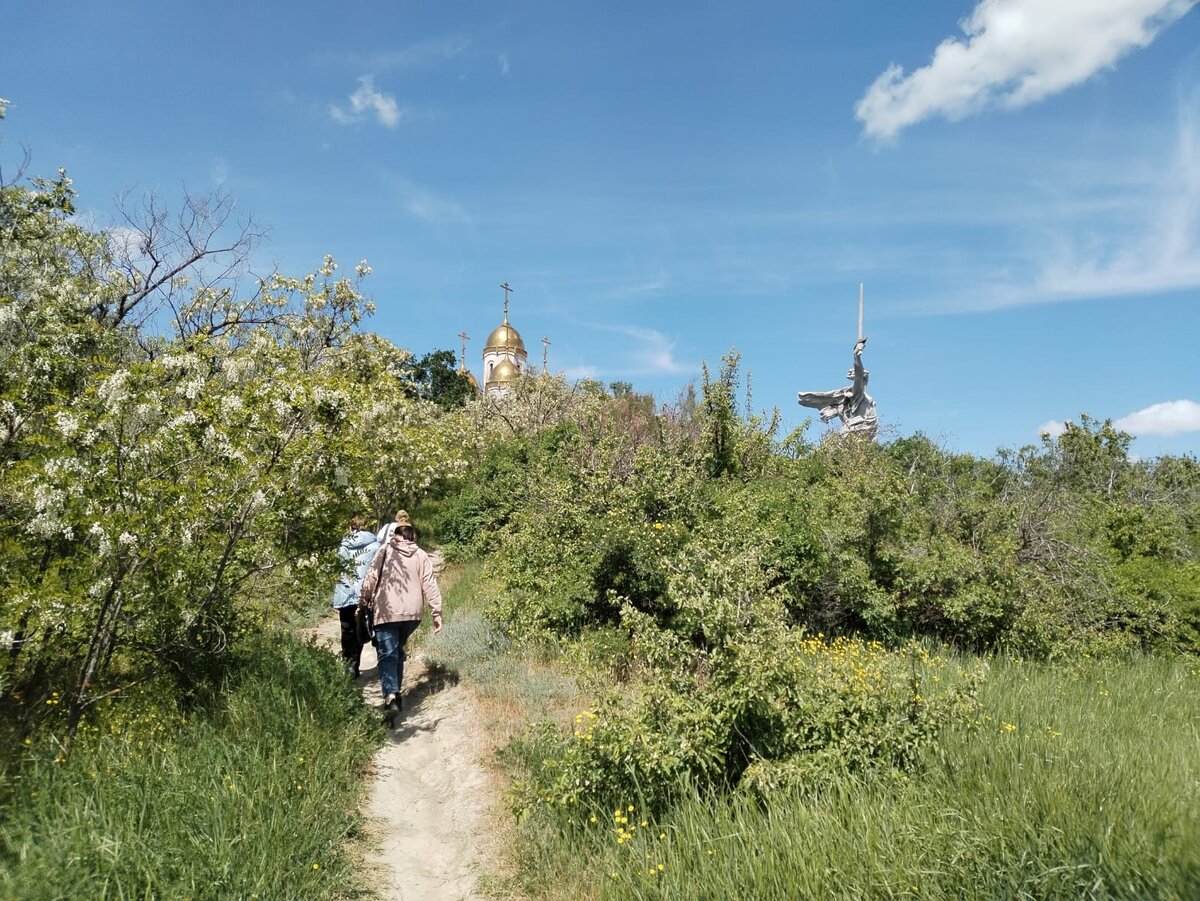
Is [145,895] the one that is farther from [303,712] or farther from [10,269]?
[10,269]

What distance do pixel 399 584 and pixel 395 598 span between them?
5.5 inches

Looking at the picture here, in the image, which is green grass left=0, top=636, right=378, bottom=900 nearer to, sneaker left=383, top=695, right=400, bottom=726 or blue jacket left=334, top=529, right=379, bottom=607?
sneaker left=383, top=695, right=400, bottom=726

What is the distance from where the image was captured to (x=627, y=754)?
4.00 metres

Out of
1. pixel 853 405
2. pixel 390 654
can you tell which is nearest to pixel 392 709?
pixel 390 654

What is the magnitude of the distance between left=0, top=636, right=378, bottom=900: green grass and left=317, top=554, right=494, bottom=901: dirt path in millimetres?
273

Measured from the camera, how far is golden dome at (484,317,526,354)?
58.2 metres

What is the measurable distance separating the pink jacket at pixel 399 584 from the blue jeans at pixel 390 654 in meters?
0.09

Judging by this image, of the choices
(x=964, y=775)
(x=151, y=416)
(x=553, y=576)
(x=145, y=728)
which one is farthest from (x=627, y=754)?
(x=553, y=576)

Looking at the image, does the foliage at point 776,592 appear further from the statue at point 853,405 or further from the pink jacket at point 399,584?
the statue at point 853,405

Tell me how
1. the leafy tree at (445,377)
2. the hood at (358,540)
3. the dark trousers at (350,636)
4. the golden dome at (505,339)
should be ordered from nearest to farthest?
the dark trousers at (350,636) → the hood at (358,540) → the leafy tree at (445,377) → the golden dome at (505,339)

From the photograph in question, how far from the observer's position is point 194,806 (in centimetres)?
389

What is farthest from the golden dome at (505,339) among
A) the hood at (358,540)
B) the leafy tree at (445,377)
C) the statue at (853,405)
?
the hood at (358,540)

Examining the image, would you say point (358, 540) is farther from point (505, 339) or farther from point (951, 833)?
point (505, 339)

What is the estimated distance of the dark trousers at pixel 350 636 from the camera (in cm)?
777
